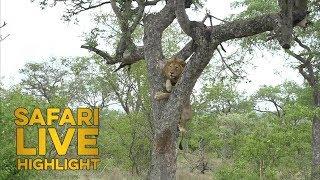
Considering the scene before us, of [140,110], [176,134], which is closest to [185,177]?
[140,110]

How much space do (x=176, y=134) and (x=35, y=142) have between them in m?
5.47

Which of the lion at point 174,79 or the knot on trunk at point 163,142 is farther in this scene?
the lion at point 174,79

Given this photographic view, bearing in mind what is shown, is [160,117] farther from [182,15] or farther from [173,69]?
[182,15]

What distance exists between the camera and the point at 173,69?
24.0 feet

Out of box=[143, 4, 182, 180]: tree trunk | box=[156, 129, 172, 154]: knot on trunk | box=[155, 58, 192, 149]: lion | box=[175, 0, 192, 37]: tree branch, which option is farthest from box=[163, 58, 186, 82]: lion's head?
box=[156, 129, 172, 154]: knot on trunk

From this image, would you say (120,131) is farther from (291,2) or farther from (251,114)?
(251,114)

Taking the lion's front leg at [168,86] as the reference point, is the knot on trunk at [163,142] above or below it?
below

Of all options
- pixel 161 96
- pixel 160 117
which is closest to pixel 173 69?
Result: pixel 161 96

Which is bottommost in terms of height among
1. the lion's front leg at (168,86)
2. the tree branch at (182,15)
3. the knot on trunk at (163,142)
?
the knot on trunk at (163,142)

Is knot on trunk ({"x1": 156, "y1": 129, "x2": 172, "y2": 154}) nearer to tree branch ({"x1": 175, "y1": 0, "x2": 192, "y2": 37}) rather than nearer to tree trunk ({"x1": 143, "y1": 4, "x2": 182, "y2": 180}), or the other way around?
tree trunk ({"x1": 143, "y1": 4, "x2": 182, "y2": 180})

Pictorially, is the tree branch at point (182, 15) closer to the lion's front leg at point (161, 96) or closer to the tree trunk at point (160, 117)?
the tree trunk at point (160, 117)

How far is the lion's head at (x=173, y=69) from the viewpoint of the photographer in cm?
731

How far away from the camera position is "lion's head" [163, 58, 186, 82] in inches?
288

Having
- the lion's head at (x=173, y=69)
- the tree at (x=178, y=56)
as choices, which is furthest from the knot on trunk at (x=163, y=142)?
the lion's head at (x=173, y=69)
